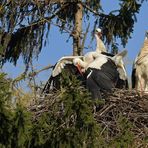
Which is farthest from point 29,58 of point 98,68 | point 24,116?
point 24,116

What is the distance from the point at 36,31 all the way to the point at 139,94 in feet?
11.8

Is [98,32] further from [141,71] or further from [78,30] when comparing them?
[141,71]

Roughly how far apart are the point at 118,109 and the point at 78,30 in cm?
322

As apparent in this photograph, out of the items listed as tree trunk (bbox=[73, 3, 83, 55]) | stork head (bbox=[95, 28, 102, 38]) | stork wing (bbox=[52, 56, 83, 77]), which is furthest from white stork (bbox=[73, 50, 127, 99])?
stork head (bbox=[95, 28, 102, 38])

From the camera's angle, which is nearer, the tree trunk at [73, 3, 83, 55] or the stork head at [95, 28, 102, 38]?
Result: the tree trunk at [73, 3, 83, 55]

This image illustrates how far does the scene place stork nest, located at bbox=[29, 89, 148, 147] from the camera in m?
11.6

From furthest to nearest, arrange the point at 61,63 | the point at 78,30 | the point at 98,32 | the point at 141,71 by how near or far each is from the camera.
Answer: the point at 98,32
the point at 78,30
the point at 141,71
the point at 61,63

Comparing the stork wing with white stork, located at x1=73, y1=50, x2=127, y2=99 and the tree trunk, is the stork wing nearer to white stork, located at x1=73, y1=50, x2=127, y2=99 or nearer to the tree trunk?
white stork, located at x1=73, y1=50, x2=127, y2=99

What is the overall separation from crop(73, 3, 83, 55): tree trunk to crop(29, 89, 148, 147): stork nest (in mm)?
2476

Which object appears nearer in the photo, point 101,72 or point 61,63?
point 101,72

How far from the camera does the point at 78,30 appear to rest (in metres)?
14.8

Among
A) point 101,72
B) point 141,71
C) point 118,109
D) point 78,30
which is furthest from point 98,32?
point 118,109

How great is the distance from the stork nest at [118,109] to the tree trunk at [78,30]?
2.48 m

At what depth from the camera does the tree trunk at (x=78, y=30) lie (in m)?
14.7
